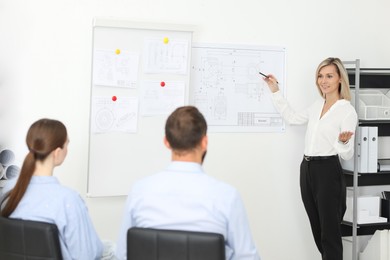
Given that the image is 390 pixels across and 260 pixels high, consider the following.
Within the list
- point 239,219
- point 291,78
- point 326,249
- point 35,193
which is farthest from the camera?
point 291,78

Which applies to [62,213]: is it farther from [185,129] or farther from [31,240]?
[185,129]

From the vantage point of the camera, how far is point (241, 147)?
4.14 metres

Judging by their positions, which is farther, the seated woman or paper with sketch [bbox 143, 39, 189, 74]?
paper with sketch [bbox 143, 39, 189, 74]

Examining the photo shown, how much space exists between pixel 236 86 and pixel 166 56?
600mm

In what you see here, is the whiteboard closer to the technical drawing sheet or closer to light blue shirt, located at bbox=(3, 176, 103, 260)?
the technical drawing sheet

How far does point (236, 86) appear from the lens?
4.10m

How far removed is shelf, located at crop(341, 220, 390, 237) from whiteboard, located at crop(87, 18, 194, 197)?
4.88 ft

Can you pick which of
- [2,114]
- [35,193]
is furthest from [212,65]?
[35,193]

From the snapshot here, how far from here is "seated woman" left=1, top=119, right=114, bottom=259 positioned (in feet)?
7.31

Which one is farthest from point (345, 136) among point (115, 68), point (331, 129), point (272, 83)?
point (115, 68)

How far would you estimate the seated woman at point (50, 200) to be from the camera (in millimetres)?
2229

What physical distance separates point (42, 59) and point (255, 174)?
65.6 inches

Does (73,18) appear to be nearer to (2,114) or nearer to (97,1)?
(97,1)

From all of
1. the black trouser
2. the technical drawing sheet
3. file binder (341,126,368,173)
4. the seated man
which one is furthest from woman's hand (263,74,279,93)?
the seated man
